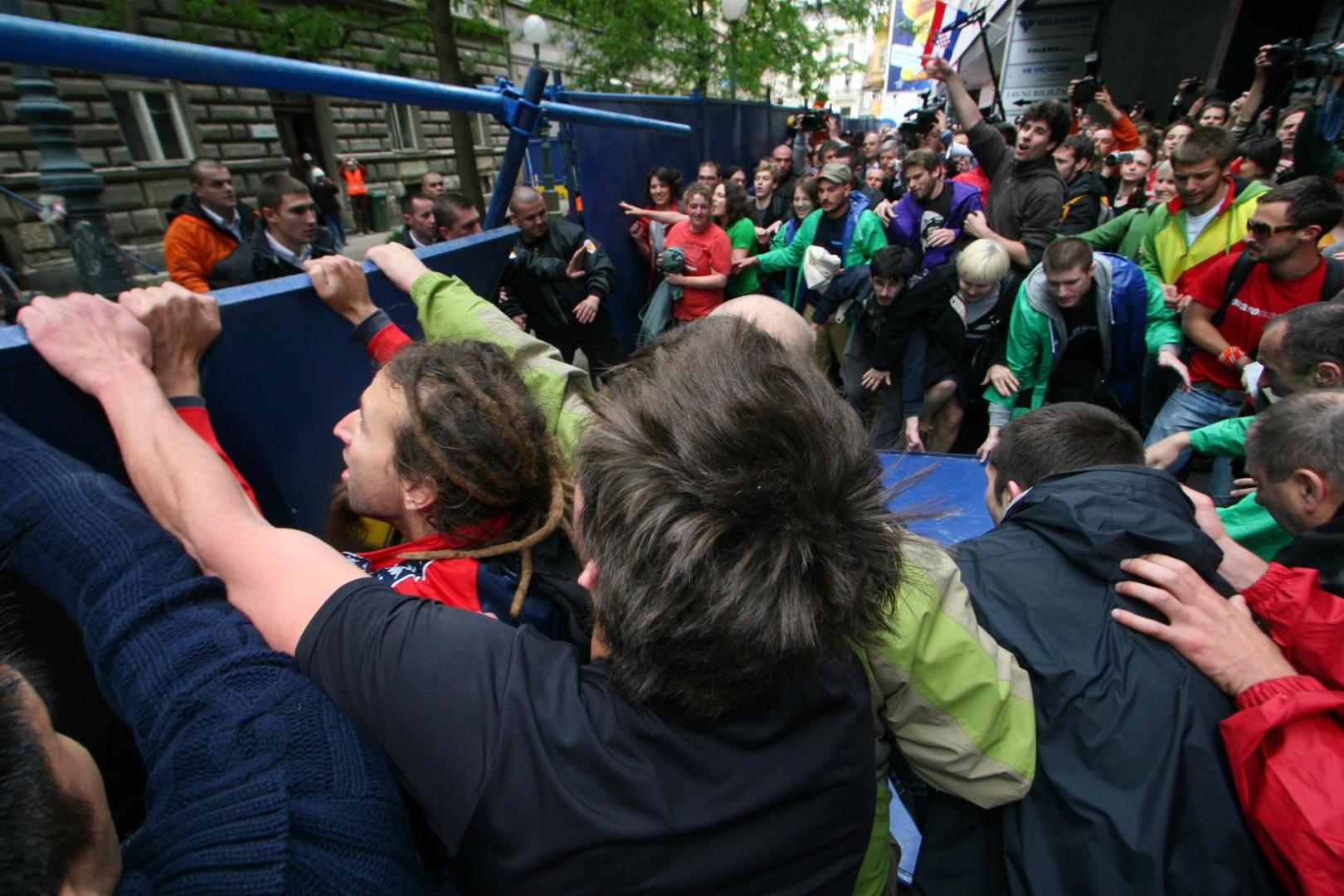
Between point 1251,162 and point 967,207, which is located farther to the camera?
point 1251,162

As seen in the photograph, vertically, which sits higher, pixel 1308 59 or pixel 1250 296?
pixel 1308 59

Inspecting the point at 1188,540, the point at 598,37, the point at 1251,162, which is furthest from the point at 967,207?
the point at 598,37

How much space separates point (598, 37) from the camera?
50.9 feet

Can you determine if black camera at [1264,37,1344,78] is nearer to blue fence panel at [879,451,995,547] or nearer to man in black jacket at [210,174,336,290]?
blue fence panel at [879,451,995,547]

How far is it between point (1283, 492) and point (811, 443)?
1.64m

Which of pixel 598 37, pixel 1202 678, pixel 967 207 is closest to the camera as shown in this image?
pixel 1202 678

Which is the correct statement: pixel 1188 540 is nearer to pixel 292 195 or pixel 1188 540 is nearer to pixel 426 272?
pixel 426 272

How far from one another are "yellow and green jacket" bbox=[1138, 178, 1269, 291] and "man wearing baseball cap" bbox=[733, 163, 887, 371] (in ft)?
5.10

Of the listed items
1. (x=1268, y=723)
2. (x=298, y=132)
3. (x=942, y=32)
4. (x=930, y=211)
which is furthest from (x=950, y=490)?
(x=298, y=132)

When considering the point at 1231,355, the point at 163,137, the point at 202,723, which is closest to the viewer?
the point at 202,723

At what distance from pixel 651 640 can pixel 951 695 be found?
2.02ft

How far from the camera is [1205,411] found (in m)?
3.24

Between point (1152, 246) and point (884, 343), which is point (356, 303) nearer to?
point (884, 343)

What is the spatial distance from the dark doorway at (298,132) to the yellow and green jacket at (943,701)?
16221mm
